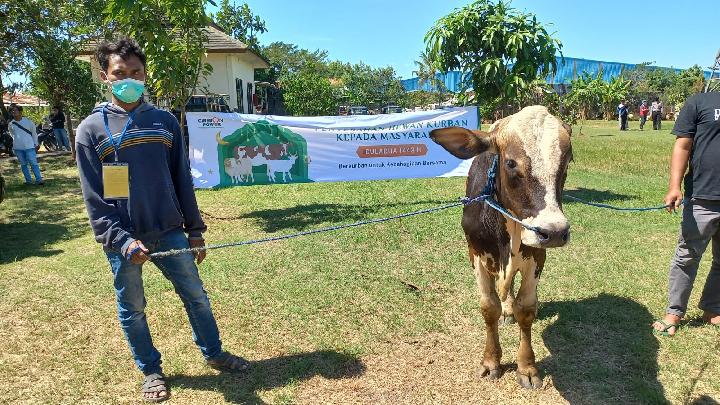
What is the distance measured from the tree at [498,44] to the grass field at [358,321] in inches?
98.0

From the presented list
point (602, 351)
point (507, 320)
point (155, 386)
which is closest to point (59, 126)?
point (155, 386)

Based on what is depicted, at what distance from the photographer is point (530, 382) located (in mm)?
3451

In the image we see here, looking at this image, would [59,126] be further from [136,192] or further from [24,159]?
[136,192]

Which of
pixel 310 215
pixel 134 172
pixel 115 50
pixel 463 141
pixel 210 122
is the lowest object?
pixel 310 215

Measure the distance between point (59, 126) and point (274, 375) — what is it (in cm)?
1645

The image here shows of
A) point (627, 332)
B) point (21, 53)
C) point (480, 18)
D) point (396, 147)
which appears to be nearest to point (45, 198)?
point (21, 53)

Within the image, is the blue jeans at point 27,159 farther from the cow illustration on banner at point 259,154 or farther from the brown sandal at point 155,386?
the brown sandal at point 155,386

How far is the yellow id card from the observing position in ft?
9.79

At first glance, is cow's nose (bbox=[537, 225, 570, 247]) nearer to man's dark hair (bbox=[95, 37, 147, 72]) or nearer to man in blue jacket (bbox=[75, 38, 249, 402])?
man in blue jacket (bbox=[75, 38, 249, 402])

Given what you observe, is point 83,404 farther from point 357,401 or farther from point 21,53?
point 21,53

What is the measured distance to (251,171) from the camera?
8.60 m

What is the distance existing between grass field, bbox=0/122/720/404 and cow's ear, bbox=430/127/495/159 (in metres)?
1.66

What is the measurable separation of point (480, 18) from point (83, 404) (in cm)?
769

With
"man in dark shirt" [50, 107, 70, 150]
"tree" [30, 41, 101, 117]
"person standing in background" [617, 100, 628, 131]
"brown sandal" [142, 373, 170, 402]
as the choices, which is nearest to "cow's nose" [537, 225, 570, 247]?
"brown sandal" [142, 373, 170, 402]
